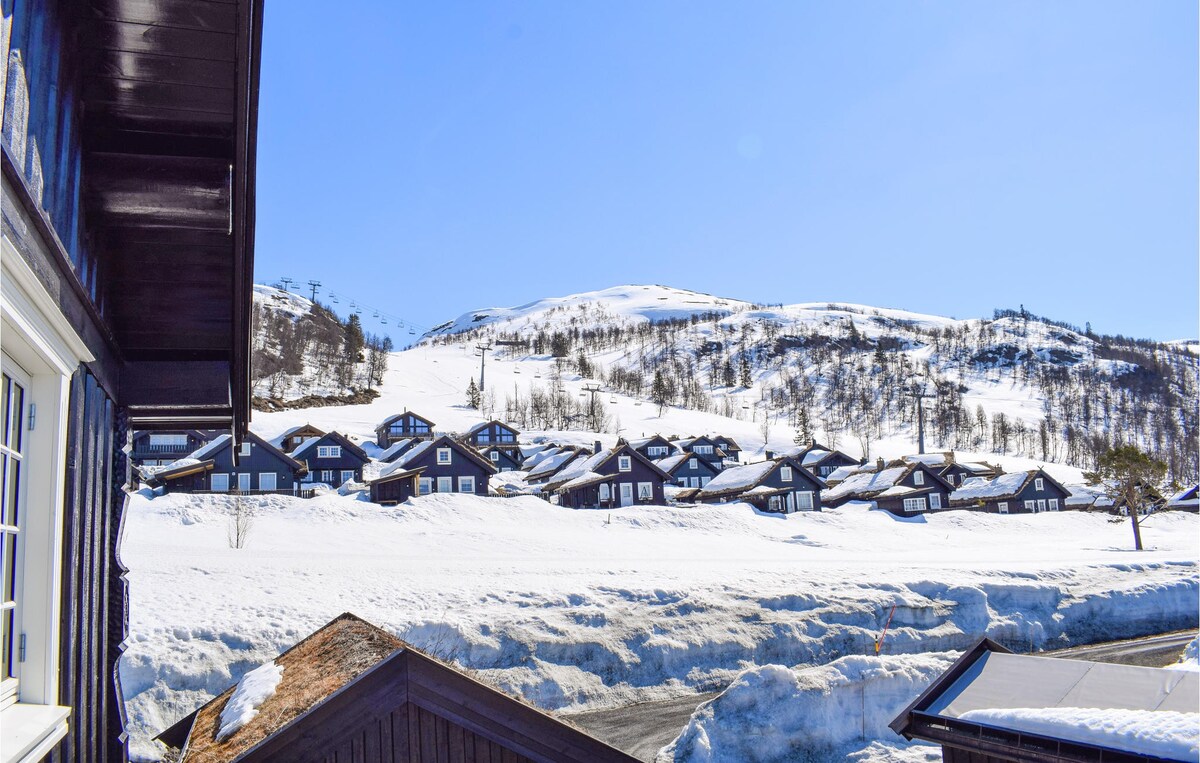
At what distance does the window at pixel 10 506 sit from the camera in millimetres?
3039

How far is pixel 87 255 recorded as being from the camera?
4301 millimetres

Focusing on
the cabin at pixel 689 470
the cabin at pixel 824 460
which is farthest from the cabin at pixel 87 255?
the cabin at pixel 824 460

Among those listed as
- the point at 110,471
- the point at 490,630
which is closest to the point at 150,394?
the point at 110,471

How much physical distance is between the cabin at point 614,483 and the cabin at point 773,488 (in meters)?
6.08

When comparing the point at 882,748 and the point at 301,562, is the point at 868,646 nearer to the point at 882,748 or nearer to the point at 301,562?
the point at 882,748

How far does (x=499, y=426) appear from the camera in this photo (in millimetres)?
86312

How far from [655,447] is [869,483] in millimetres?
22203

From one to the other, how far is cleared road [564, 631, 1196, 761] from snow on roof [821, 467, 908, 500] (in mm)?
35806

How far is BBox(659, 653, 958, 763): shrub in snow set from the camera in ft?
51.3

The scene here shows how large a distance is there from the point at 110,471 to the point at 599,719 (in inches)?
643

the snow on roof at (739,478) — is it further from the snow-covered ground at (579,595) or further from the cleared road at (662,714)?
the cleared road at (662,714)

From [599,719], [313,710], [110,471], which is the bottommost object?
[599,719]

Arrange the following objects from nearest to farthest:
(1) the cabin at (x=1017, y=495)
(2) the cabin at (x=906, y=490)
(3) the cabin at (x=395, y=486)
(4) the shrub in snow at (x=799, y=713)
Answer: (4) the shrub in snow at (x=799, y=713)
(3) the cabin at (x=395, y=486)
(2) the cabin at (x=906, y=490)
(1) the cabin at (x=1017, y=495)

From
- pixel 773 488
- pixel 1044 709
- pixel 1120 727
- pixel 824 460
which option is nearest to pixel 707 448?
pixel 824 460
